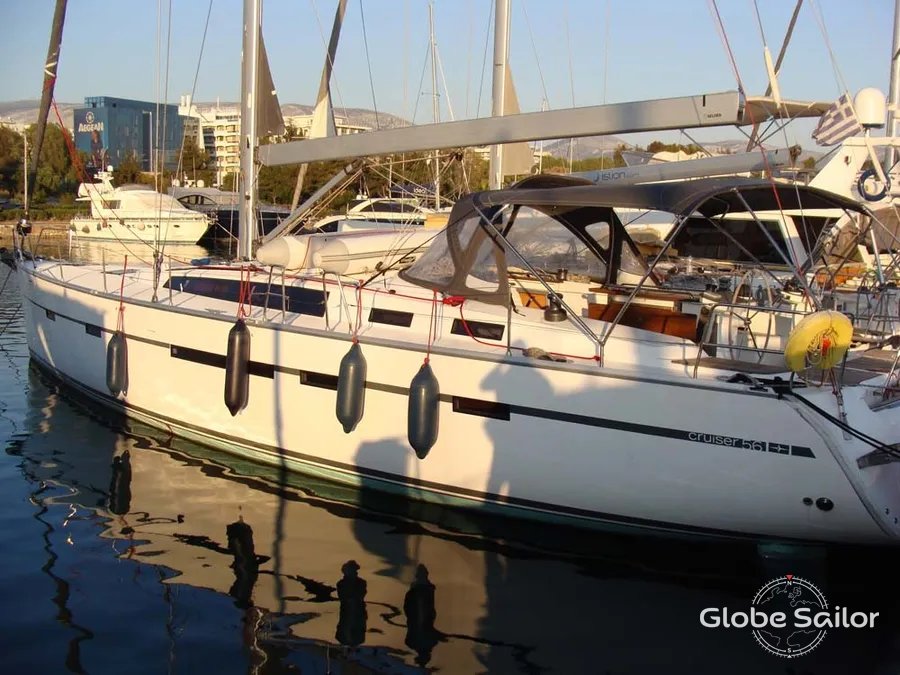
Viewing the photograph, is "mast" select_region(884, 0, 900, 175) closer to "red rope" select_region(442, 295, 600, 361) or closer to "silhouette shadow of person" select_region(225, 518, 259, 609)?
"red rope" select_region(442, 295, 600, 361)

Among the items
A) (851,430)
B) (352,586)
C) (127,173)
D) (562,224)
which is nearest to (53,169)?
(127,173)

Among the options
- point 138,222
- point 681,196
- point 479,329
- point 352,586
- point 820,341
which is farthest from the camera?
point 138,222

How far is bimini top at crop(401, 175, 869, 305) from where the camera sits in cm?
606

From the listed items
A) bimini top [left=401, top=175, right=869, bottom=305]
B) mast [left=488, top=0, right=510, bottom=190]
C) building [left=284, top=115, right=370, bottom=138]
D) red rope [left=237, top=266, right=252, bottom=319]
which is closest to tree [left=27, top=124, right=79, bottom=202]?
building [left=284, top=115, right=370, bottom=138]

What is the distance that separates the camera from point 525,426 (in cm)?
634

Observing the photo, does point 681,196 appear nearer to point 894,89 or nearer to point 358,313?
point 358,313

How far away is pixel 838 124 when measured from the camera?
6719mm

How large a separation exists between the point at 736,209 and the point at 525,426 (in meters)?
2.91

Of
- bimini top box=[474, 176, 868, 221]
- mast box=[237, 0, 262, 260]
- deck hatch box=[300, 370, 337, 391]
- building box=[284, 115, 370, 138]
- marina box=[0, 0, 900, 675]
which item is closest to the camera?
marina box=[0, 0, 900, 675]

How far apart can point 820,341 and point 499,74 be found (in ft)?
21.5

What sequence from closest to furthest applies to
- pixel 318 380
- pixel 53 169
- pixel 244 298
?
A: pixel 318 380 < pixel 244 298 < pixel 53 169

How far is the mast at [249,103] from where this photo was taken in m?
9.01

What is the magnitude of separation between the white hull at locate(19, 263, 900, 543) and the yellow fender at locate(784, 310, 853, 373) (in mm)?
238

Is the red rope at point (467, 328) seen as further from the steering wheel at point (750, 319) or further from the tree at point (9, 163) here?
the tree at point (9, 163)
